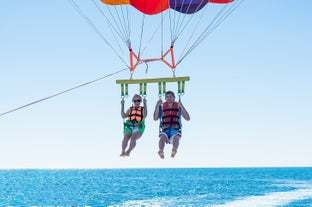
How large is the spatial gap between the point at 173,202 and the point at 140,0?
193 ft

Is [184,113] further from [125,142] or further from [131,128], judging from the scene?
[125,142]

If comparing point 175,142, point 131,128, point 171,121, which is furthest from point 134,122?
point 175,142

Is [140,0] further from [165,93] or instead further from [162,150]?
[162,150]

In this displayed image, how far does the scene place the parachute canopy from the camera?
15664 millimetres

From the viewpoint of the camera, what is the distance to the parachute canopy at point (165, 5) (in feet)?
51.4

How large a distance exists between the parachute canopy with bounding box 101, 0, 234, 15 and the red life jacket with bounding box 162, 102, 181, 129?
11.9ft

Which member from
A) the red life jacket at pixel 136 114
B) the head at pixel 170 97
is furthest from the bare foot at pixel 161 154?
the head at pixel 170 97

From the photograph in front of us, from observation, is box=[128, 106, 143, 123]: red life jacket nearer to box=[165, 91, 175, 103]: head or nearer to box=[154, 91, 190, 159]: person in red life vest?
box=[154, 91, 190, 159]: person in red life vest

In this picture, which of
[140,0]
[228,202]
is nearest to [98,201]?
[228,202]

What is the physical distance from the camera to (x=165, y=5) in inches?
619

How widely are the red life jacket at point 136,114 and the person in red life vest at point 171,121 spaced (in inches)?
17.5

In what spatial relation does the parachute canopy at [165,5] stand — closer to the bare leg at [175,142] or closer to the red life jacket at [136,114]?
the red life jacket at [136,114]

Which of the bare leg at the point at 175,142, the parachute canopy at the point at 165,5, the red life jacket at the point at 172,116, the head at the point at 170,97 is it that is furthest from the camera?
the parachute canopy at the point at 165,5

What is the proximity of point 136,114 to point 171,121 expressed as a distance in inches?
35.2
